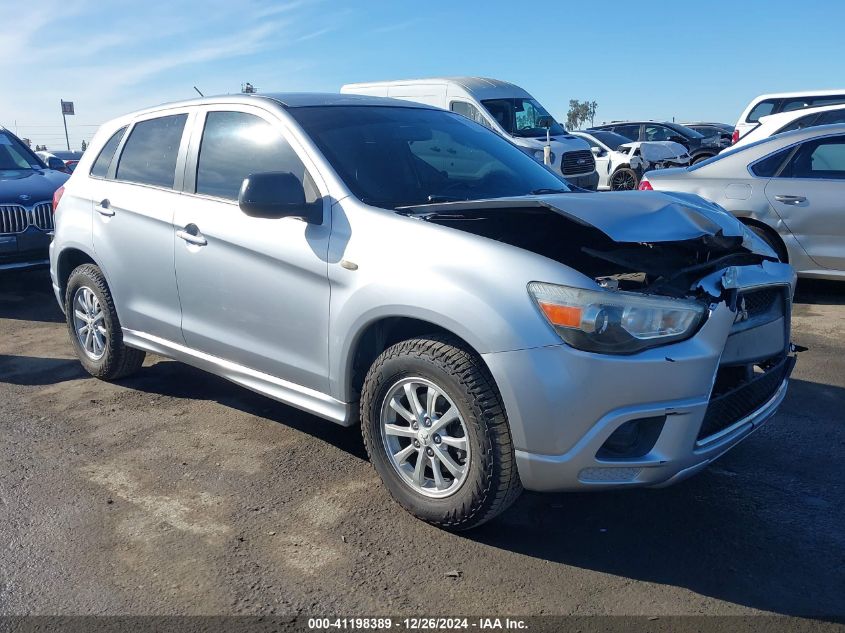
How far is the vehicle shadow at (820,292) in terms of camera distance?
7465mm

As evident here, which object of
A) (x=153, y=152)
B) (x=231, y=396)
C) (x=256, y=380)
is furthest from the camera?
(x=231, y=396)

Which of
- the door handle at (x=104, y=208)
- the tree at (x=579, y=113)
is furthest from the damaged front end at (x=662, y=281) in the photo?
the tree at (x=579, y=113)

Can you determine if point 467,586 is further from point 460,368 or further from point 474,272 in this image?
point 474,272

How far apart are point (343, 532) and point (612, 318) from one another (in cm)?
146

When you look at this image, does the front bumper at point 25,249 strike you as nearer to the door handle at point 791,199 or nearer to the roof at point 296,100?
the roof at point 296,100

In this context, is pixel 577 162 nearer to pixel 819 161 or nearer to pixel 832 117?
pixel 832 117

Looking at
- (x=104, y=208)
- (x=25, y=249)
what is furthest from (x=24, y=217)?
(x=104, y=208)

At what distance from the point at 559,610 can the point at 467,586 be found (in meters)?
0.35

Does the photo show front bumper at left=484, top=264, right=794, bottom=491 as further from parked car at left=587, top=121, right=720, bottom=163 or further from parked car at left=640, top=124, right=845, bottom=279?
parked car at left=587, top=121, right=720, bottom=163

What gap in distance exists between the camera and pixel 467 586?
2992 millimetres

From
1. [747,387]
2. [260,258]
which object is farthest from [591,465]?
[260,258]

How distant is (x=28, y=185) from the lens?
8539mm

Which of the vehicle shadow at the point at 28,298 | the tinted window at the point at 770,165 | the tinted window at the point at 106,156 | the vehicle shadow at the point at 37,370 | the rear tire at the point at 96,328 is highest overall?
the tinted window at the point at 106,156

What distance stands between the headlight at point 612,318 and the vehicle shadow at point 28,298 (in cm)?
608
